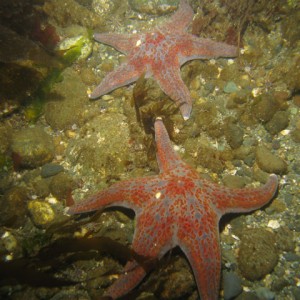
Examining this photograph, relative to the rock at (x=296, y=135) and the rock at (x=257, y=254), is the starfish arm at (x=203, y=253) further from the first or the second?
the rock at (x=296, y=135)

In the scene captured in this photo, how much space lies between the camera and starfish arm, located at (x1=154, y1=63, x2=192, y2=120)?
5906mm

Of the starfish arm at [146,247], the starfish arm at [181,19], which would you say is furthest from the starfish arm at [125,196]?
the starfish arm at [181,19]

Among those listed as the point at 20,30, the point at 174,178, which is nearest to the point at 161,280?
the point at 174,178

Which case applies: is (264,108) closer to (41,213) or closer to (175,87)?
(175,87)

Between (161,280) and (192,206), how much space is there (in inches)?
54.8

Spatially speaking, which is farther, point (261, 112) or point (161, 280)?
point (261, 112)

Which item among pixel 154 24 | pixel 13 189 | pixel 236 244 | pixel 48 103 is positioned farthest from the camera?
pixel 154 24

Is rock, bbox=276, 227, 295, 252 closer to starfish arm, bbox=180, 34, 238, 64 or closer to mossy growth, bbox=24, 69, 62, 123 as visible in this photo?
starfish arm, bbox=180, 34, 238, 64

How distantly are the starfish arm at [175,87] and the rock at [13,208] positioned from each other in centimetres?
388

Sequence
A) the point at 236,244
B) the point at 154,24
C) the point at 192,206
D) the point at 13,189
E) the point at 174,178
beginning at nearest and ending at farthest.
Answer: the point at 192,206 < the point at 174,178 < the point at 236,244 < the point at 13,189 < the point at 154,24

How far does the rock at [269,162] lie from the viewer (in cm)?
534

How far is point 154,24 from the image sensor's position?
768 cm

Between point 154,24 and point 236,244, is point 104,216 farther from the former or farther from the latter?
point 154,24

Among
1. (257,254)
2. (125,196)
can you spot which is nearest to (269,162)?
(257,254)
